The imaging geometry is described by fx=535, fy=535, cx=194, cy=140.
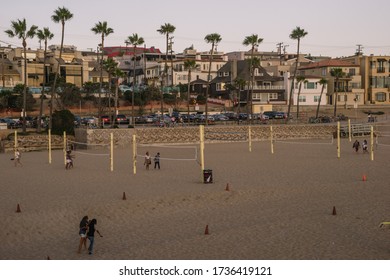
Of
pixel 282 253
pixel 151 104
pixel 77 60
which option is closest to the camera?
pixel 282 253

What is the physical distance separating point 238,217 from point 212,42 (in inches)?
2211

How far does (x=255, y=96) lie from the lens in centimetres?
8675

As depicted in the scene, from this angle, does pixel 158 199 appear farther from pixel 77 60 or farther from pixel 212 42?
pixel 77 60

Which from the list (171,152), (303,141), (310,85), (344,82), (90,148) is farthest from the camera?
(344,82)

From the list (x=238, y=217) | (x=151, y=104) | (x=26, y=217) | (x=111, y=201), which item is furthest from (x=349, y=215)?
(x=151, y=104)

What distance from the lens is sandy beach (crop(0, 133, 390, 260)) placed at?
14.1 metres

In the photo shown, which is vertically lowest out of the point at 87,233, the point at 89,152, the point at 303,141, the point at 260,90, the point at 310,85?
the point at 87,233

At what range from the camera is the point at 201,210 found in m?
19.0

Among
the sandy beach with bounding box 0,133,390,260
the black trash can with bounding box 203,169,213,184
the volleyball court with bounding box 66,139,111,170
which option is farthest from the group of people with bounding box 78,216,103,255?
the volleyball court with bounding box 66,139,111,170

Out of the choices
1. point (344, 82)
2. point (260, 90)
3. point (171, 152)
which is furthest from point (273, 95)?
point (171, 152)

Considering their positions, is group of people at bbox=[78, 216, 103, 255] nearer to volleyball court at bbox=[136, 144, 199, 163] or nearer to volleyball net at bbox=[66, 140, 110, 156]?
volleyball court at bbox=[136, 144, 199, 163]

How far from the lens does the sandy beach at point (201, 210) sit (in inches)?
557

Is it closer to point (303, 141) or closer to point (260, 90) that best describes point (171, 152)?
point (303, 141)

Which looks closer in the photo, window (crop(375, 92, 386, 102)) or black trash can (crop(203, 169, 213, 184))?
black trash can (crop(203, 169, 213, 184))
